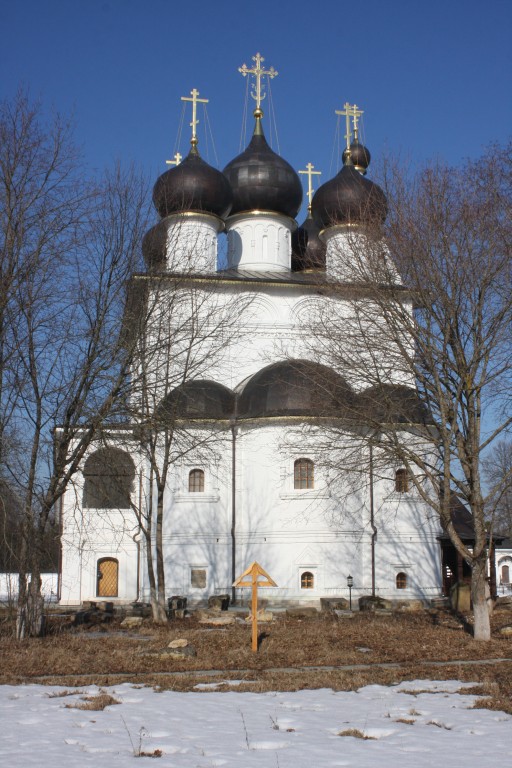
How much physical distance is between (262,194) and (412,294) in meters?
13.3

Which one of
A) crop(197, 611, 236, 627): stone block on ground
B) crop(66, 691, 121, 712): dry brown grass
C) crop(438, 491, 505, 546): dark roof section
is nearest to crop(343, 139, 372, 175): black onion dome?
crop(438, 491, 505, 546): dark roof section

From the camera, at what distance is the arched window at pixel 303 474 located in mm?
21703

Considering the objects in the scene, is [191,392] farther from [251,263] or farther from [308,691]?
[308,691]

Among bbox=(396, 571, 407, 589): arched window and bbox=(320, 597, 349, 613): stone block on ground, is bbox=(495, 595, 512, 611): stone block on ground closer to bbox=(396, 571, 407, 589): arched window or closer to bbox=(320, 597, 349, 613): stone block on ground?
bbox=(396, 571, 407, 589): arched window

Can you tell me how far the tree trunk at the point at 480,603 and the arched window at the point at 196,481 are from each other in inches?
401

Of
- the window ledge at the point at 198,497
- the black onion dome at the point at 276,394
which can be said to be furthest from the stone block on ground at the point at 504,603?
the window ledge at the point at 198,497

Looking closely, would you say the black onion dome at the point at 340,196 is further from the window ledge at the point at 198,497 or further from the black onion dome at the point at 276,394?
the window ledge at the point at 198,497

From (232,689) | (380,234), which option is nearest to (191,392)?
(380,234)

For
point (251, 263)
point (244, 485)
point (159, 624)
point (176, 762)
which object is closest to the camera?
point (176, 762)

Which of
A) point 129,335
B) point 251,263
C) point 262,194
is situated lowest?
point 129,335

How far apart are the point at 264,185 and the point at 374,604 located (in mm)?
13805

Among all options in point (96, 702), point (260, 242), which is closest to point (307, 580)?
point (260, 242)

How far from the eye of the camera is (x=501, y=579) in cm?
5172

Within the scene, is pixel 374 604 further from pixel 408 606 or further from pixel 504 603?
pixel 504 603
